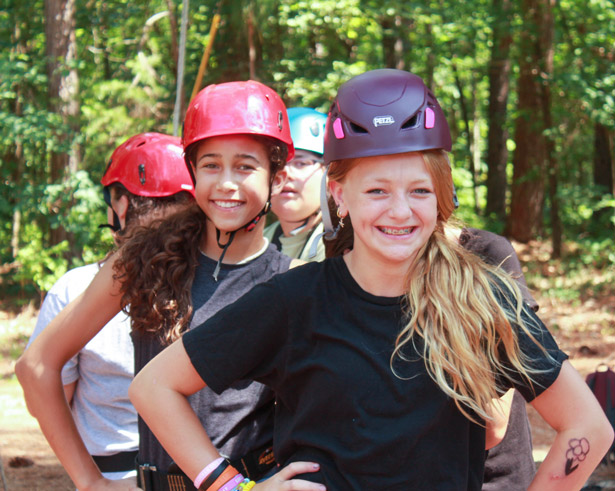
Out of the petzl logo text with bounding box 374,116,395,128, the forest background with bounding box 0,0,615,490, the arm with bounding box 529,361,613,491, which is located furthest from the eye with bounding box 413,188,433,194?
the forest background with bounding box 0,0,615,490

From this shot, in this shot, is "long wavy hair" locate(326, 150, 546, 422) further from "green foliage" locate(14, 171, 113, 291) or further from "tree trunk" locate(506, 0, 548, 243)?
"tree trunk" locate(506, 0, 548, 243)

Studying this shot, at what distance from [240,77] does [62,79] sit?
2.82 m

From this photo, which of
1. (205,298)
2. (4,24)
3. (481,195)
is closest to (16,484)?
(205,298)

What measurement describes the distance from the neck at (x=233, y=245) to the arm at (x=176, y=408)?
685mm

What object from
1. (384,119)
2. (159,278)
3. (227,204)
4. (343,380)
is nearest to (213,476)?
(343,380)

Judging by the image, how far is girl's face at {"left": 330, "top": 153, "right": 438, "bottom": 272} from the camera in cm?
221

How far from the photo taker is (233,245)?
9.57 ft

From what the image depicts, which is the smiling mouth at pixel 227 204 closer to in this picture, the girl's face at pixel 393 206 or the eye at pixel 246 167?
the eye at pixel 246 167

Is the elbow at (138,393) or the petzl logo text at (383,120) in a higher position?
the petzl logo text at (383,120)

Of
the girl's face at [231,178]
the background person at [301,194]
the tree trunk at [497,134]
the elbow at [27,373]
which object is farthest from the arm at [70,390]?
the tree trunk at [497,134]

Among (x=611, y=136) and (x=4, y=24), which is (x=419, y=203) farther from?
(x=611, y=136)

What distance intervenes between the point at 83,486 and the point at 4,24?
12252 millimetres

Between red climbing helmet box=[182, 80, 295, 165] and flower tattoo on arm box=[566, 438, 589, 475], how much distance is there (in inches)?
64.5

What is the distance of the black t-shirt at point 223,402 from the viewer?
2576 mm
